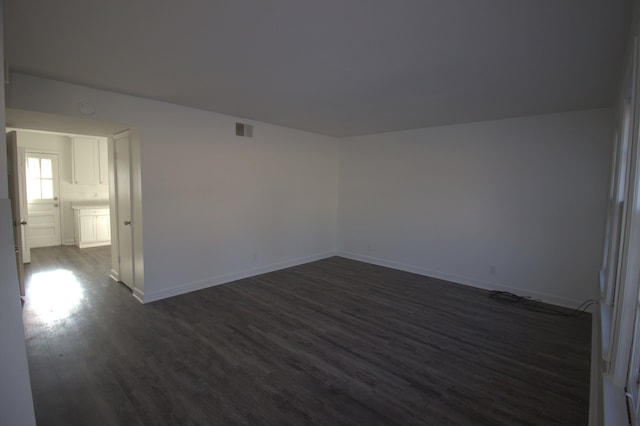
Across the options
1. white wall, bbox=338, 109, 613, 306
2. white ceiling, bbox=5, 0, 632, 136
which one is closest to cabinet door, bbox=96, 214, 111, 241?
white ceiling, bbox=5, 0, 632, 136

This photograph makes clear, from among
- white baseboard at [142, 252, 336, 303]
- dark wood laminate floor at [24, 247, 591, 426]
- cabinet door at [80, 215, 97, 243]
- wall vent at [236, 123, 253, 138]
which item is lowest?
dark wood laminate floor at [24, 247, 591, 426]

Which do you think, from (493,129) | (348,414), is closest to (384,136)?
(493,129)

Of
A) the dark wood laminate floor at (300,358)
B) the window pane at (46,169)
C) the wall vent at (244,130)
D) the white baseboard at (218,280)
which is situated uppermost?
the wall vent at (244,130)

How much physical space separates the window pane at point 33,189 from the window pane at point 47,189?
9 centimetres

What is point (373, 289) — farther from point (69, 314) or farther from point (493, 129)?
point (69, 314)

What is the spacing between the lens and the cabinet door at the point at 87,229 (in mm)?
7270

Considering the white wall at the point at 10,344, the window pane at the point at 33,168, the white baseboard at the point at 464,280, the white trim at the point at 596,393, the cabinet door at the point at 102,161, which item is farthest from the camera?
the cabinet door at the point at 102,161

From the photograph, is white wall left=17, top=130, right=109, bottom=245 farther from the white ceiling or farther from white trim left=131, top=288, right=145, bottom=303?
the white ceiling

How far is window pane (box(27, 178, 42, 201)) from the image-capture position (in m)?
7.15

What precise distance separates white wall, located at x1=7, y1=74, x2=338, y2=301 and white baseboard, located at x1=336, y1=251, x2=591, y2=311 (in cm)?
119

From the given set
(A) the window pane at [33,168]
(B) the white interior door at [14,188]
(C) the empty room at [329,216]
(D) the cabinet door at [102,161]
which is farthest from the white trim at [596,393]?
(A) the window pane at [33,168]

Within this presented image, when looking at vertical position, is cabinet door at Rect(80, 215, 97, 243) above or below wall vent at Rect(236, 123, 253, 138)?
below

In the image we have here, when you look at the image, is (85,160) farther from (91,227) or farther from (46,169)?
(91,227)

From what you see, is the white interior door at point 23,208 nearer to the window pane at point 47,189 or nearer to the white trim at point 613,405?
the window pane at point 47,189
